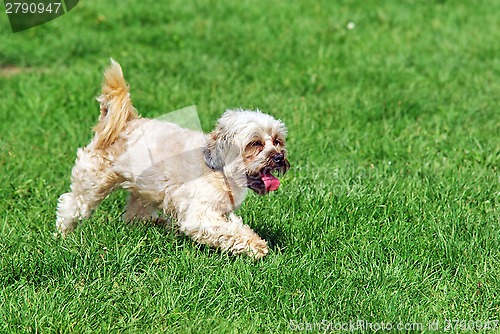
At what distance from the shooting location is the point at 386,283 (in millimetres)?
4641

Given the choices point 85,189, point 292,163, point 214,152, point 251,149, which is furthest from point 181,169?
point 292,163

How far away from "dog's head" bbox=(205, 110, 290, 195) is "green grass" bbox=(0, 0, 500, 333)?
537mm

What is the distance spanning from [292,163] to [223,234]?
2039 mm

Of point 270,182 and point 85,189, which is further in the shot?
point 85,189

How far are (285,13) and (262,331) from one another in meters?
7.60

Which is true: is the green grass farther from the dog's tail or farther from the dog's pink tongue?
the dog's tail

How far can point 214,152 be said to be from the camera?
16.5 feet

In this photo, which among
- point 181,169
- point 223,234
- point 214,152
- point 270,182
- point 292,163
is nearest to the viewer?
point 223,234

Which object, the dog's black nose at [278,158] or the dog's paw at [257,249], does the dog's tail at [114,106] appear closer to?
the dog's black nose at [278,158]

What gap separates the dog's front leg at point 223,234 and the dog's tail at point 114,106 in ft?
3.26

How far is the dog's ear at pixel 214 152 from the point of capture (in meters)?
4.99

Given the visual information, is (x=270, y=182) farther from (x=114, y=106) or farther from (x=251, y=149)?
(x=114, y=106)

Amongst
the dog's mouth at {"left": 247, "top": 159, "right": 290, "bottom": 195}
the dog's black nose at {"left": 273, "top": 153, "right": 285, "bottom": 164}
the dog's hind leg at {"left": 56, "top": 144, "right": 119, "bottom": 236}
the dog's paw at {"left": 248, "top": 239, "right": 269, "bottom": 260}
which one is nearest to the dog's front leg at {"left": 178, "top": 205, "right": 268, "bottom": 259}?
the dog's paw at {"left": 248, "top": 239, "right": 269, "bottom": 260}

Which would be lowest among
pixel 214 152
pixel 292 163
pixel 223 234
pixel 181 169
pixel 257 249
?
pixel 292 163
